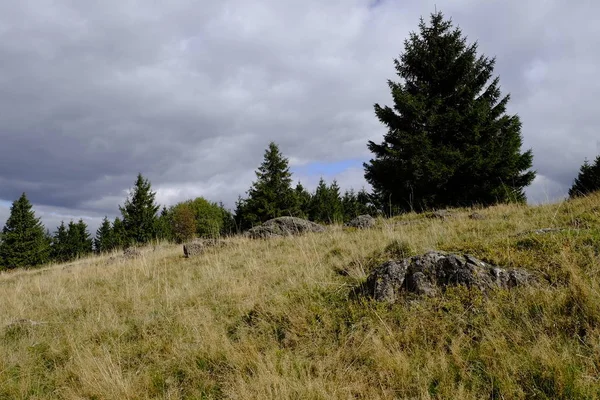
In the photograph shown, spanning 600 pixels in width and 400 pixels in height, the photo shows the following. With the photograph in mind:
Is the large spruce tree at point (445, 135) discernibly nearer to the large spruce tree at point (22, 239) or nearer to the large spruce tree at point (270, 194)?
the large spruce tree at point (270, 194)

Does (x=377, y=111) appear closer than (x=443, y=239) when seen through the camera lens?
No

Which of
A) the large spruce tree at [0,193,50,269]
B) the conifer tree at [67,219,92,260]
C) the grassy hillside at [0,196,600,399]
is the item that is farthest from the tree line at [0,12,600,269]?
the conifer tree at [67,219,92,260]

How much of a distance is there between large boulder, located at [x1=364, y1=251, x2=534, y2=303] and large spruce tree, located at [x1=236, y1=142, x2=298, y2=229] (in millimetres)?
28900

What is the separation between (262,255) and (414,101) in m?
12.2

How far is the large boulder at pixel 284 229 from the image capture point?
10.9 m

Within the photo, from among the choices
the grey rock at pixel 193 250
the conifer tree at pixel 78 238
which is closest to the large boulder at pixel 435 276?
the grey rock at pixel 193 250

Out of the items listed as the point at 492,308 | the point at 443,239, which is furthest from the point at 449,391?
the point at 443,239

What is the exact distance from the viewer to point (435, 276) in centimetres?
376

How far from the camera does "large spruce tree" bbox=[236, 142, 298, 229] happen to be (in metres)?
33.2

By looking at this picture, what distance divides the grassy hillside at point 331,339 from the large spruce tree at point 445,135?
35.5 ft

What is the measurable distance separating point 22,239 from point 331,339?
169 feet

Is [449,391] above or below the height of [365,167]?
below

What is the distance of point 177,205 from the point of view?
73.6 meters

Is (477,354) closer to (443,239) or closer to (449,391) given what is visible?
(449,391)
